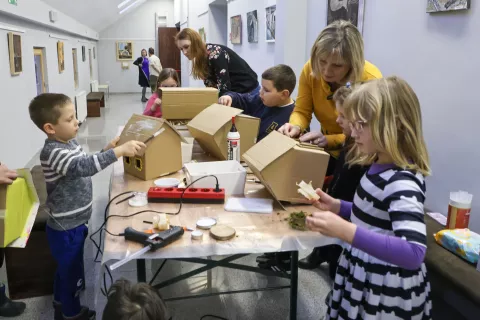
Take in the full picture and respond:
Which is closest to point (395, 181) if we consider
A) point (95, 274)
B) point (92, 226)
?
point (95, 274)

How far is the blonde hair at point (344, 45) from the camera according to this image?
5.77 feet

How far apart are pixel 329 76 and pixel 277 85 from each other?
674 millimetres

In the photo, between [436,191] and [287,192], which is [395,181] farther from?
[436,191]

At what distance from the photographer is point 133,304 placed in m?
1.00

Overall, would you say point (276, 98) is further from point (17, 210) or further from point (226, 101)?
point (17, 210)

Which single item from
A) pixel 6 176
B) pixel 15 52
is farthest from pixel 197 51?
A: pixel 15 52

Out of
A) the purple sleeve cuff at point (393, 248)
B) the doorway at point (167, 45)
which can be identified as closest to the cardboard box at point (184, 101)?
the purple sleeve cuff at point (393, 248)

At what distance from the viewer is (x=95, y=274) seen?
103 inches

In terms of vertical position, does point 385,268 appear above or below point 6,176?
below

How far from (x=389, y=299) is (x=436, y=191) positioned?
4.56 ft

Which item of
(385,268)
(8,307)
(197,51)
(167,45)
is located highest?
(167,45)

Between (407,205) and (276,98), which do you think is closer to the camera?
(407,205)

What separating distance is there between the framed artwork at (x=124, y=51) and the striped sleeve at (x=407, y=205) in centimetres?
1508

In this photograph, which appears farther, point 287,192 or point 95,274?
point 95,274
